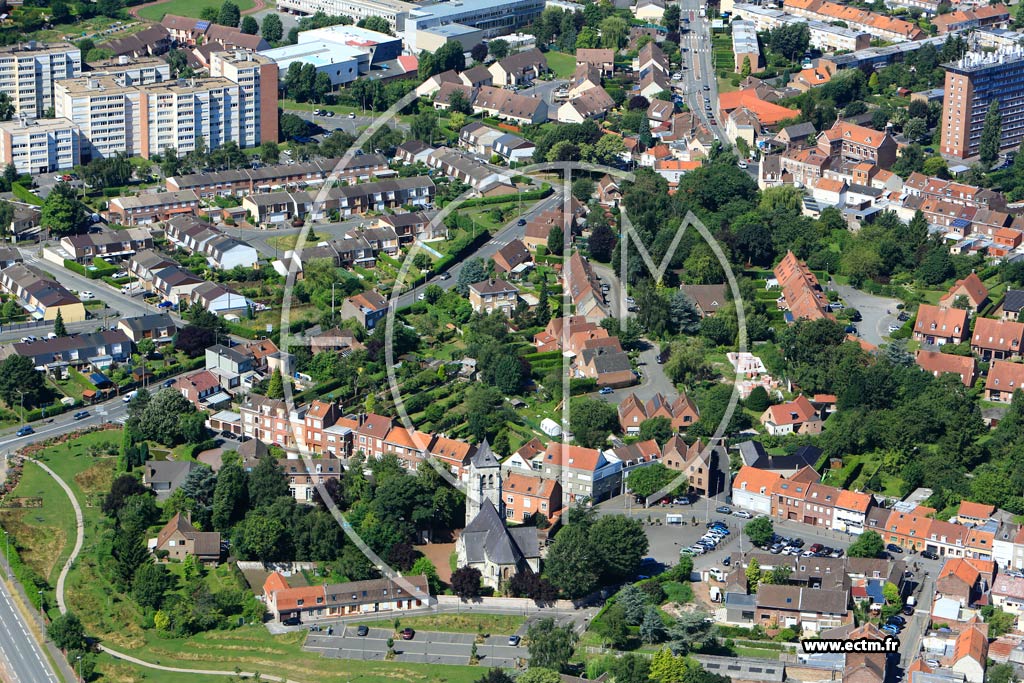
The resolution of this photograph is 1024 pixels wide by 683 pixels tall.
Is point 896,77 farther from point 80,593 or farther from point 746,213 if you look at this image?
point 80,593

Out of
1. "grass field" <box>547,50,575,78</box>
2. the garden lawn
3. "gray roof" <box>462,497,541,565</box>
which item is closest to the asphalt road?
the garden lawn

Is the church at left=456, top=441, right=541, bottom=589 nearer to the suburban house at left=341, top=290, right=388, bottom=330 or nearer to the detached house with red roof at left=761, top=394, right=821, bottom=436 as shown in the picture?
the detached house with red roof at left=761, top=394, right=821, bottom=436

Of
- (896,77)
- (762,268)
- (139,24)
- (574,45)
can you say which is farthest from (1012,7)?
(139,24)

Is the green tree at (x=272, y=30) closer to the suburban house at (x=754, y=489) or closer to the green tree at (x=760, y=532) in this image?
the suburban house at (x=754, y=489)

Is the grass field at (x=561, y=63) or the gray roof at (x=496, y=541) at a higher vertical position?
the grass field at (x=561, y=63)

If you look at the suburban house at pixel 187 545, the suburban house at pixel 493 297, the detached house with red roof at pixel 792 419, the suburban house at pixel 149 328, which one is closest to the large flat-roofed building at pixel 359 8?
the suburban house at pixel 493 297

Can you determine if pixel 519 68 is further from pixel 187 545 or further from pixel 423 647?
pixel 423 647

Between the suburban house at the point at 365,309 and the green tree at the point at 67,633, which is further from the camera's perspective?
the suburban house at the point at 365,309

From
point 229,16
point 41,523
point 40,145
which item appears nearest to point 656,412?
point 41,523
